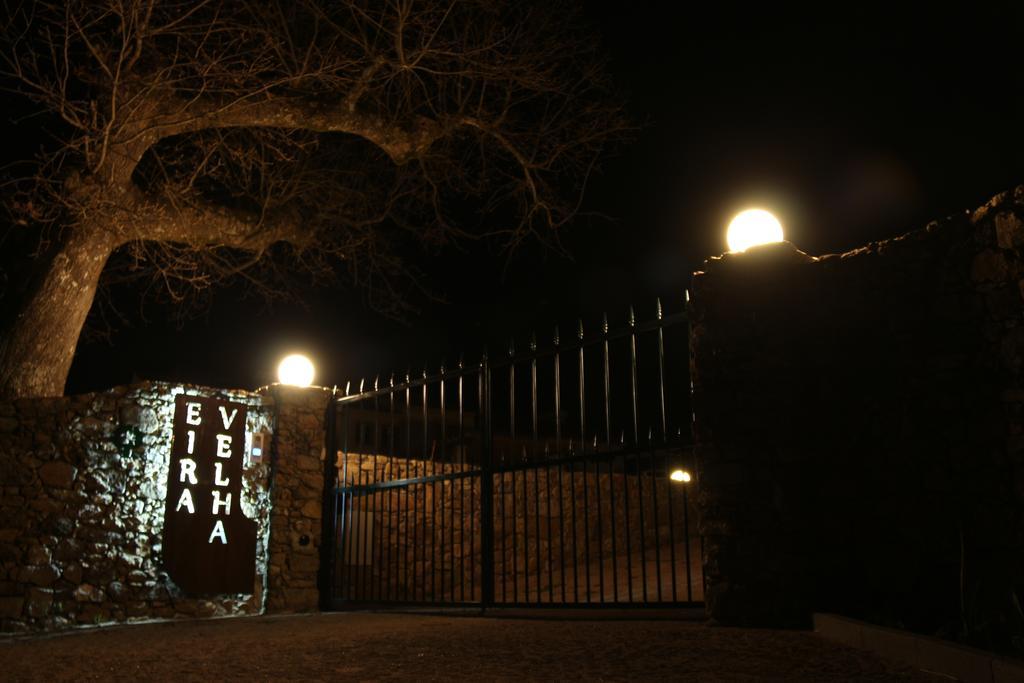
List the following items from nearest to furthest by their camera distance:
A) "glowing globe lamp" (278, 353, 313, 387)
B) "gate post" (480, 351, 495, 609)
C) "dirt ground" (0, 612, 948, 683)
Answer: "dirt ground" (0, 612, 948, 683) → "gate post" (480, 351, 495, 609) → "glowing globe lamp" (278, 353, 313, 387)

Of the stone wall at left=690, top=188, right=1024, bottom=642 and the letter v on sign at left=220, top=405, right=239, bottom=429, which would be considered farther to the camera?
the letter v on sign at left=220, top=405, right=239, bottom=429

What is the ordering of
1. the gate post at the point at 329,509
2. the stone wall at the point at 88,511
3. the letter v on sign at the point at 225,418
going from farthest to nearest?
the gate post at the point at 329,509 < the letter v on sign at the point at 225,418 < the stone wall at the point at 88,511

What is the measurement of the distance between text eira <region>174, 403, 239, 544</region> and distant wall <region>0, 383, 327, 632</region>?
175 mm

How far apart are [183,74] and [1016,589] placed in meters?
8.78

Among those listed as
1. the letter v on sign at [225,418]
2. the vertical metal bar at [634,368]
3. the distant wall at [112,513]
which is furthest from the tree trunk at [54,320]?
the vertical metal bar at [634,368]

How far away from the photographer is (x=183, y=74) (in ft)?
29.7

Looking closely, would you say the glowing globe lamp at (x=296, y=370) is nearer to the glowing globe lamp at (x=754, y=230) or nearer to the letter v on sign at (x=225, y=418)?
the letter v on sign at (x=225, y=418)

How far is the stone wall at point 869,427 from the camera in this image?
14.8 ft

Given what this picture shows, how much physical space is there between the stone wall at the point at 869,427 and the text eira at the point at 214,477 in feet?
15.7

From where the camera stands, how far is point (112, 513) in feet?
24.3

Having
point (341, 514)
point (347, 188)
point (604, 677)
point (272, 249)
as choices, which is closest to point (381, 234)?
point (347, 188)

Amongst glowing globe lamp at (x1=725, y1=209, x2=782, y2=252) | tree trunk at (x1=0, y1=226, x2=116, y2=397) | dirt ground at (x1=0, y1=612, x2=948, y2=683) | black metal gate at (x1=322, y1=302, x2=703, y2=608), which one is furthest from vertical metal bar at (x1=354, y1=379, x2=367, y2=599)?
glowing globe lamp at (x1=725, y1=209, x2=782, y2=252)

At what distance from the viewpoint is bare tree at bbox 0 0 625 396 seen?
27.5ft

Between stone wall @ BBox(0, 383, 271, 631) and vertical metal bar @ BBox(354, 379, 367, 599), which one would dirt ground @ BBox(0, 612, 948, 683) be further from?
vertical metal bar @ BBox(354, 379, 367, 599)
